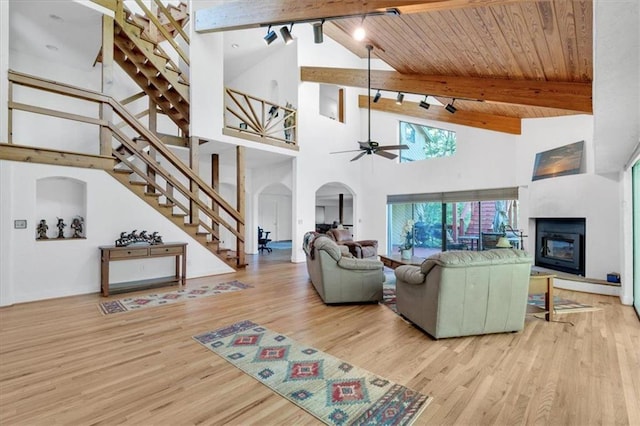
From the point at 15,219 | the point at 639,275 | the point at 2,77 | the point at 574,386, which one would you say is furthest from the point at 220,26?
the point at 639,275

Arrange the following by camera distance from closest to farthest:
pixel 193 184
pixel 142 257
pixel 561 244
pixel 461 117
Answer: pixel 142 257 < pixel 561 244 < pixel 193 184 < pixel 461 117

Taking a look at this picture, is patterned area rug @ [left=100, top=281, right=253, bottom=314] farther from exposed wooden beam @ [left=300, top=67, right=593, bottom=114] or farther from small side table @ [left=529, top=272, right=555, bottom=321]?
exposed wooden beam @ [left=300, top=67, right=593, bottom=114]

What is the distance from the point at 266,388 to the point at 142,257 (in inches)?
150

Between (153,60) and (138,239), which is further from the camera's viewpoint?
(153,60)

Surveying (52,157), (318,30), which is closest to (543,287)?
(318,30)

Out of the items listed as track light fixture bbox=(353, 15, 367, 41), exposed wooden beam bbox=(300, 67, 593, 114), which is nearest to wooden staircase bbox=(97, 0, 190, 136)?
track light fixture bbox=(353, 15, 367, 41)

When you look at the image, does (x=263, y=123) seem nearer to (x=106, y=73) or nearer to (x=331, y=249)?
(x=106, y=73)

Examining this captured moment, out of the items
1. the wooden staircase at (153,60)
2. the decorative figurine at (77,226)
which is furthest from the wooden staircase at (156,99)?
the decorative figurine at (77,226)

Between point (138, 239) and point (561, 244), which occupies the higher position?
point (138, 239)

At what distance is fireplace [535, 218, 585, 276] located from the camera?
5.37 metres

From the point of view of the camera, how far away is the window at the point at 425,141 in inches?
322

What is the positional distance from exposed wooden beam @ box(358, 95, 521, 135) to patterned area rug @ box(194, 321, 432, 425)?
21.2 ft

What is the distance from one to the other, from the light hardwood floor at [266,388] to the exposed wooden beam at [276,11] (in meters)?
3.47

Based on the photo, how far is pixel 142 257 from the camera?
16.4ft
